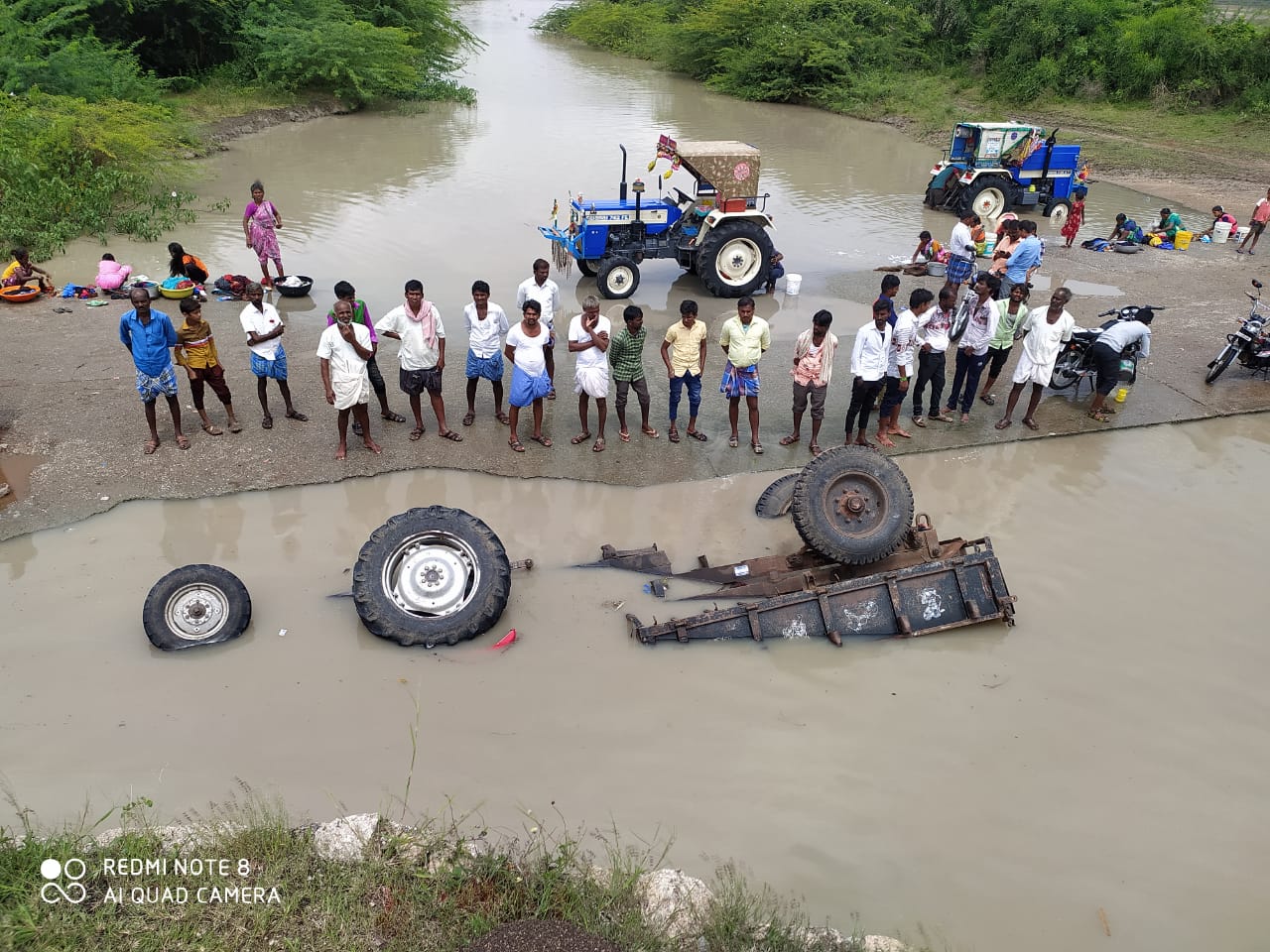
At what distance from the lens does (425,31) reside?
90.6 feet

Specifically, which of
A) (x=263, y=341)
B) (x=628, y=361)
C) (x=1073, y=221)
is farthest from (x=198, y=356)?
(x=1073, y=221)

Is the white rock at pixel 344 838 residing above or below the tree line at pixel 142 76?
below

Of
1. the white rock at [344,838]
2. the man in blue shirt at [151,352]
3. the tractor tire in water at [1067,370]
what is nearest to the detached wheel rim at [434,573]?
the white rock at [344,838]

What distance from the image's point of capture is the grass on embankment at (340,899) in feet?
11.1

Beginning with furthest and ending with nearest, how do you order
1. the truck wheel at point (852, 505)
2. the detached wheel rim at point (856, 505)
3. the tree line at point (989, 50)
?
1. the tree line at point (989, 50)
2. the detached wheel rim at point (856, 505)
3. the truck wheel at point (852, 505)

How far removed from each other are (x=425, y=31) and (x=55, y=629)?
27.7 meters

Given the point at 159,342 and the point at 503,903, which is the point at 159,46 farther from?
the point at 503,903

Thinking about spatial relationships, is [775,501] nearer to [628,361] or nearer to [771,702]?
[628,361]

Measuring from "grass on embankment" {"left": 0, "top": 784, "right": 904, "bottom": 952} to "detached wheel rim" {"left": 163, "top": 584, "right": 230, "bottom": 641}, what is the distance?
140cm

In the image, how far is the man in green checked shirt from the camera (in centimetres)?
691

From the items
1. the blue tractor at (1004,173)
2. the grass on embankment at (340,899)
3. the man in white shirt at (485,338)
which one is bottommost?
the grass on embankment at (340,899)
